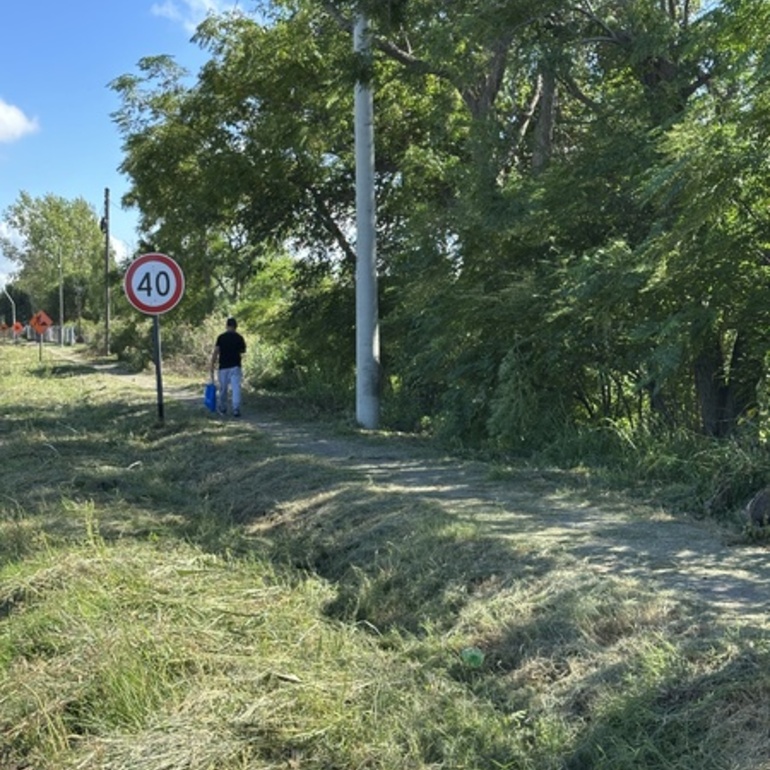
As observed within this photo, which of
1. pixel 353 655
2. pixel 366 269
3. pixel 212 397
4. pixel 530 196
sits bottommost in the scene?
pixel 353 655

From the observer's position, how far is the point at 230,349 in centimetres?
1559

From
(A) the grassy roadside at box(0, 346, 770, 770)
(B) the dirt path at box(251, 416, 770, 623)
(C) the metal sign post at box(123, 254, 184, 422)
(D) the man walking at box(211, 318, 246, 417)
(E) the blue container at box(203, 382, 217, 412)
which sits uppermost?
(C) the metal sign post at box(123, 254, 184, 422)

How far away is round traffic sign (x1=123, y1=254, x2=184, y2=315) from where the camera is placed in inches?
508

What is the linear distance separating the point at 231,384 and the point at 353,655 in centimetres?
1148

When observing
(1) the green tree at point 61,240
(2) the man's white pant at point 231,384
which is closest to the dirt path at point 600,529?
(2) the man's white pant at point 231,384

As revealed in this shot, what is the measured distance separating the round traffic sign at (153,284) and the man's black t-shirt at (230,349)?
2413mm

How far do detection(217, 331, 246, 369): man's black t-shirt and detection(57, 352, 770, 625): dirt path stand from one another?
4841 mm

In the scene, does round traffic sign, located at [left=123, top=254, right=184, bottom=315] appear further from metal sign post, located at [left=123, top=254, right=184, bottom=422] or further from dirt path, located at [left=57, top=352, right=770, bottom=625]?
dirt path, located at [left=57, top=352, right=770, bottom=625]

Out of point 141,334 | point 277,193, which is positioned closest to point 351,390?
point 277,193

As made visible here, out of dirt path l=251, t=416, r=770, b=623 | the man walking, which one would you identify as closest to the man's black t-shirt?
the man walking

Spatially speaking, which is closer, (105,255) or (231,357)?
(231,357)

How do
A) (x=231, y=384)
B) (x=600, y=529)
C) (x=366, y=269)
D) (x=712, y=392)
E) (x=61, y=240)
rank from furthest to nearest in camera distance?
(x=61, y=240) < (x=231, y=384) < (x=366, y=269) < (x=712, y=392) < (x=600, y=529)

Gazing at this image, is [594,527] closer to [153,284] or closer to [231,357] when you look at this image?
[153,284]

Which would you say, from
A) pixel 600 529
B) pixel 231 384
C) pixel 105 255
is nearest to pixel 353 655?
pixel 600 529
